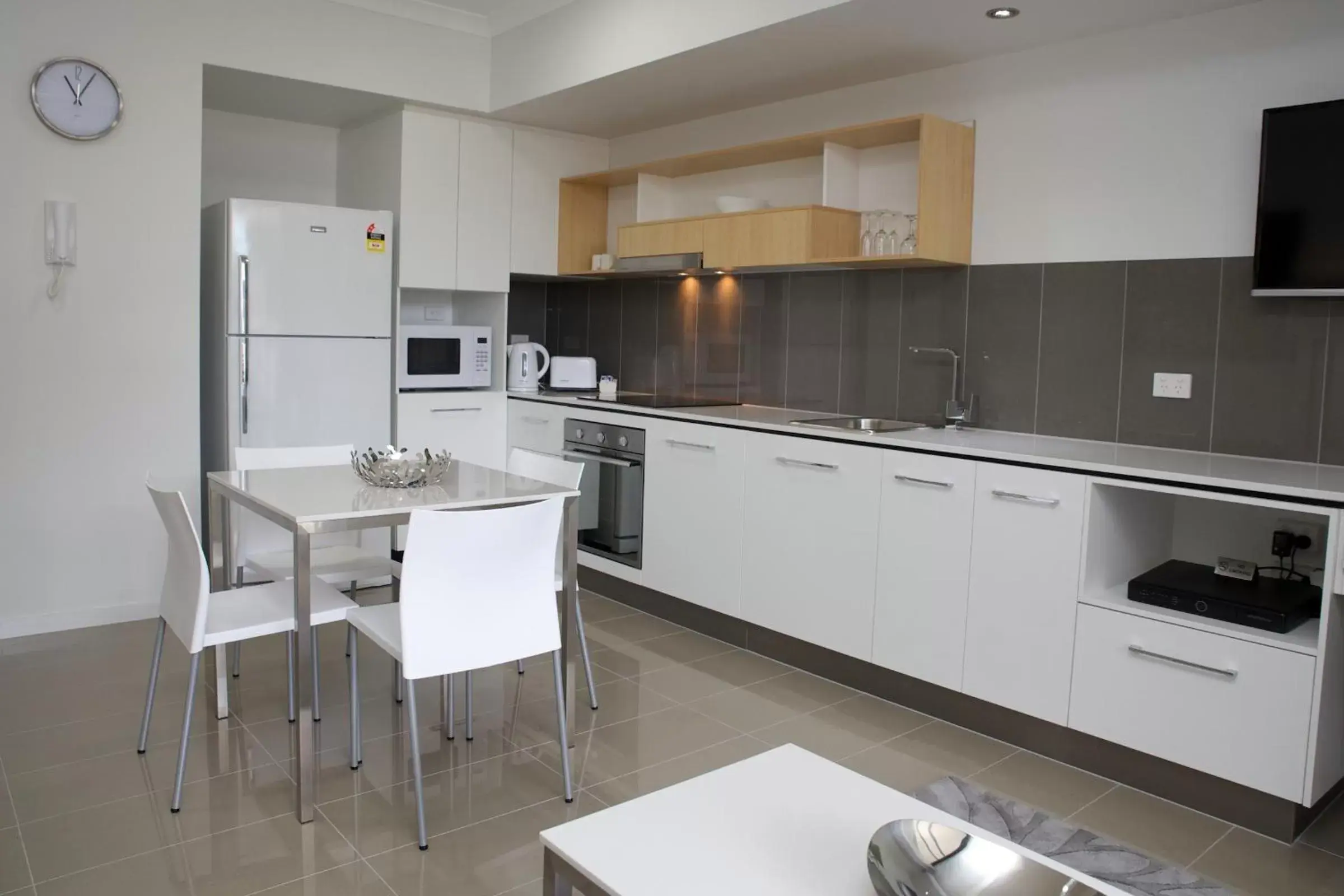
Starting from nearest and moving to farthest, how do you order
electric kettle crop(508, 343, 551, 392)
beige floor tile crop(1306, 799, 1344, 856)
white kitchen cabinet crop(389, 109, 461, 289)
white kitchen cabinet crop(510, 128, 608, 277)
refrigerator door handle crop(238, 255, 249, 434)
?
beige floor tile crop(1306, 799, 1344, 856) < refrigerator door handle crop(238, 255, 249, 434) < white kitchen cabinet crop(389, 109, 461, 289) < white kitchen cabinet crop(510, 128, 608, 277) < electric kettle crop(508, 343, 551, 392)

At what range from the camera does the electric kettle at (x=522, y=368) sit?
5305 mm

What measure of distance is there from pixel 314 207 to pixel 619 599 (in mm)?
2248

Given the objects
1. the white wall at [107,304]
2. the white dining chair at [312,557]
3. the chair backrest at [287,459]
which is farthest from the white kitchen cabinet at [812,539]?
the white wall at [107,304]

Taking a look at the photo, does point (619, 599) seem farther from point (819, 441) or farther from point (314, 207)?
point (314, 207)

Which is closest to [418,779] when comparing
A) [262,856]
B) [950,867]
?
[262,856]

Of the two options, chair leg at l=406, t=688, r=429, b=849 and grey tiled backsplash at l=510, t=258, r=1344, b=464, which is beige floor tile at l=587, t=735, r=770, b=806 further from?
grey tiled backsplash at l=510, t=258, r=1344, b=464

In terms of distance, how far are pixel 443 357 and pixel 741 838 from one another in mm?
3954

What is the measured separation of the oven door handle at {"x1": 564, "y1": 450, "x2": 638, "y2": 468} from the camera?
4473 millimetres

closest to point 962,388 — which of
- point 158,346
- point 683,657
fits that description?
point 683,657

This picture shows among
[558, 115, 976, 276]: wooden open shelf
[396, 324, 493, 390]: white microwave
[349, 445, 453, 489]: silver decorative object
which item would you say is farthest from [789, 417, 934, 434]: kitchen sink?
[396, 324, 493, 390]: white microwave

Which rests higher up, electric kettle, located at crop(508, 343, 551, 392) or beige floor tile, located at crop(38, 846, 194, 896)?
electric kettle, located at crop(508, 343, 551, 392)

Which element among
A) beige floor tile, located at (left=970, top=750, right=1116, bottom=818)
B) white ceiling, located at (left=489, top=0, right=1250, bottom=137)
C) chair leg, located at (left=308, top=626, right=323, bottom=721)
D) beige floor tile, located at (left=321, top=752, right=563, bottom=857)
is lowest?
beige floor tile, located at (left=321, top=752, right=563, bottom=857)

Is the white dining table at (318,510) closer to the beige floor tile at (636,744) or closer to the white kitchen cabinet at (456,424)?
the beige floor tile at (636,744)

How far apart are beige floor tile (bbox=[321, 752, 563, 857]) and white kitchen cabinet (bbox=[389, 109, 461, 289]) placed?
8.96 feet
